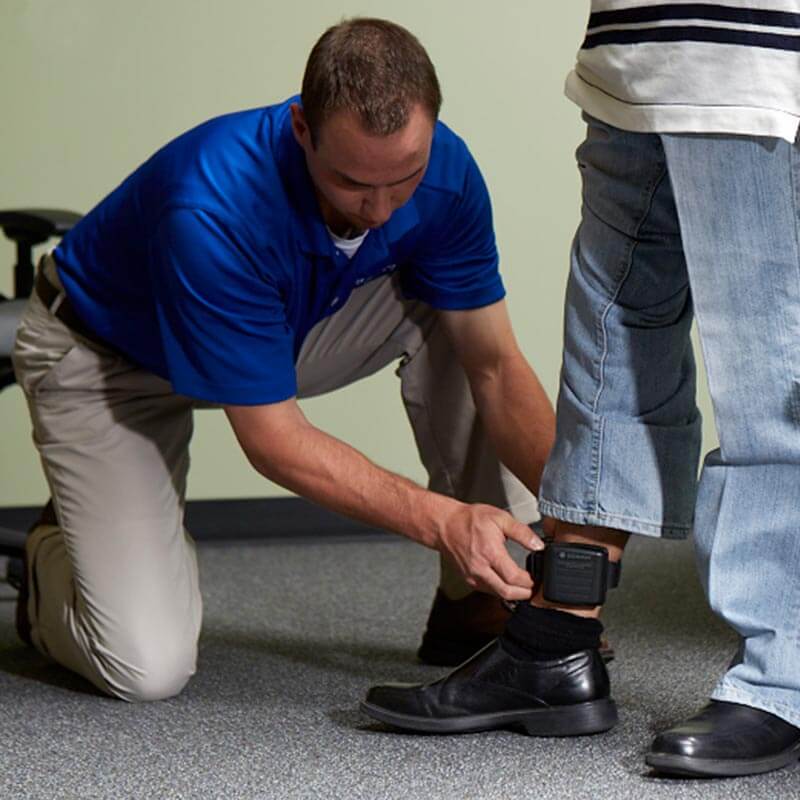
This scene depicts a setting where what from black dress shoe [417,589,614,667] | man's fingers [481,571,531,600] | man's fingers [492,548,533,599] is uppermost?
man's fingers [492,548,533,599]

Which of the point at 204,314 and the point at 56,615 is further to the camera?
the point at 56,615

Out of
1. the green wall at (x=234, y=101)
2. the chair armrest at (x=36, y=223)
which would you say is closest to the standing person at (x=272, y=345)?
the chair armrest at (x=36, y=223)

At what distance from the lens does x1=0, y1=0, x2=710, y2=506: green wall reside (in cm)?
284

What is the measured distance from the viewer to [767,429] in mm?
1343

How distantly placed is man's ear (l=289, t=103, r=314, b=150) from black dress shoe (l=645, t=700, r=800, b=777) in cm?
71

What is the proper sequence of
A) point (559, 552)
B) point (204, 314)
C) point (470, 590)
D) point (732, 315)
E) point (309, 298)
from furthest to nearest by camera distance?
1. point (470, 590)
2. point (309, 298)
3. point (204, 314)
4. point (559, 552)
5. point (732, 315)

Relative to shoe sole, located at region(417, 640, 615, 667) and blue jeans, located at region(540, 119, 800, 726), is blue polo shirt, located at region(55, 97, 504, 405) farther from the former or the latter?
shoe sole, located at region(417, 640, 615, 667)

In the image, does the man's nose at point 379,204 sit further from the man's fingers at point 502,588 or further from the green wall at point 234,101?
the green wall at point 234,101

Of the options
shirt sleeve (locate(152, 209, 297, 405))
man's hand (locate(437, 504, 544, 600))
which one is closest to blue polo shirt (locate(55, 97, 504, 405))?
shirt sleeve (locate(152, 209, 297, 405))

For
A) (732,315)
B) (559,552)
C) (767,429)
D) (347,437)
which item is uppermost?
(732,315)

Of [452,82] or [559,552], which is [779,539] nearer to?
[559,552]

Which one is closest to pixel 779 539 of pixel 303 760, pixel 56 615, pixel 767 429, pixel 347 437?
pixel 767 429

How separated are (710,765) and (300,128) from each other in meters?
0.79

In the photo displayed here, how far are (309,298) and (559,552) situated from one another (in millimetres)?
484
